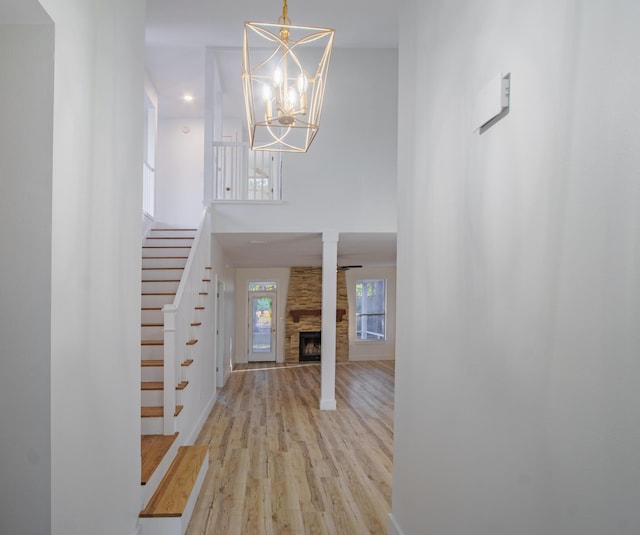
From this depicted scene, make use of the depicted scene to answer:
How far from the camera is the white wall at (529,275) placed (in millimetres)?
1009

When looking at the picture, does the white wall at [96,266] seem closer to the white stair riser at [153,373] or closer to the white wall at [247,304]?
the white stair riser at [153,373]

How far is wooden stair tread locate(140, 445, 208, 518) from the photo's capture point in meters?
2.76

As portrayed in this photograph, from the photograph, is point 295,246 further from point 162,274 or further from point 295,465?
point 295,465

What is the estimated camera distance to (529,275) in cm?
137

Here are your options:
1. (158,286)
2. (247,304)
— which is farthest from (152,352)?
(247,304)

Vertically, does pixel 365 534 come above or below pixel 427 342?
below

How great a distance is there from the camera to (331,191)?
19.8 ft

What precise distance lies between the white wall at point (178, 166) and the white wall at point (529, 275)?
7.15m

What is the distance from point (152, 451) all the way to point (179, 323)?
1.17 metres

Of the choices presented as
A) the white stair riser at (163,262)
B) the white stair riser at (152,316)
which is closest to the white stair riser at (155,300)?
the white stair riser at (152,316)

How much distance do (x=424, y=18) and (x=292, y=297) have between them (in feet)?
30.6

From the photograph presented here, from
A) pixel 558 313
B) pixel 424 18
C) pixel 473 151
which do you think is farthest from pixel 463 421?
pixel 424 18

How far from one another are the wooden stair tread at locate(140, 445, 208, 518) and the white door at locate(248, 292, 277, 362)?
24.1ft

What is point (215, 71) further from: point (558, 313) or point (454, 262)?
point (558, 313)
